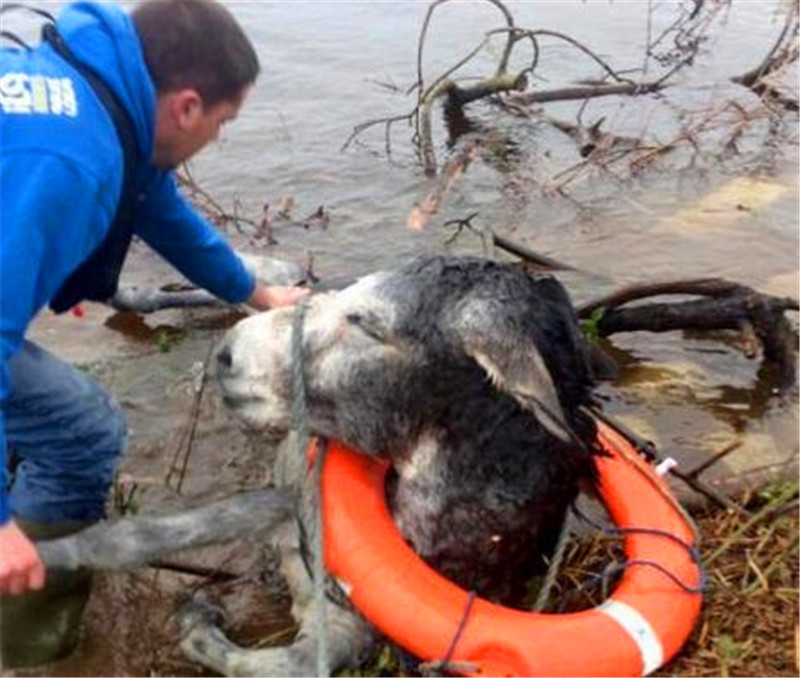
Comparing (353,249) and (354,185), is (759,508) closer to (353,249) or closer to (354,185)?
(353,249)

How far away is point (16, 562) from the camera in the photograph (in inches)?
134

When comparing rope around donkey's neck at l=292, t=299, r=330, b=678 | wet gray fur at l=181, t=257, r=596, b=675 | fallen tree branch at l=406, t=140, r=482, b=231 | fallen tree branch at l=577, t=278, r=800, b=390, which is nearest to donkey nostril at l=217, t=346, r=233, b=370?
wet gray fur at l=181, t=257, r=596, b=675

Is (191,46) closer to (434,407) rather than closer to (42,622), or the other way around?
(434,407)

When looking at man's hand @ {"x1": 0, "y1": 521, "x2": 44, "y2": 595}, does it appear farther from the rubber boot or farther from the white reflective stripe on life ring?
the white reflective stripe on life ring

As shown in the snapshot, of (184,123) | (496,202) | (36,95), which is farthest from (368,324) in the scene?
(496,202)

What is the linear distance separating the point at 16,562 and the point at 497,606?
1573mm

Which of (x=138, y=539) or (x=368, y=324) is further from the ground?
(x=368, y=324)

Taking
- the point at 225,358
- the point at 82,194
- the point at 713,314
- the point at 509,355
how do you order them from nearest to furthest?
1. the point at 82,194
2. the point at 509,355
3. the point at 225,358
4. the point at 713,314

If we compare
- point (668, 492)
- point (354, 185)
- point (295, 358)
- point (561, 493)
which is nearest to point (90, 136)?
point (295, 358)

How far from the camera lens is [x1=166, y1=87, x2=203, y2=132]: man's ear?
3.98 m

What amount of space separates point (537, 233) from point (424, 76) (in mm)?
4035

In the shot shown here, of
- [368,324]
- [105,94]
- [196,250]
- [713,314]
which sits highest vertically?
[105,94]

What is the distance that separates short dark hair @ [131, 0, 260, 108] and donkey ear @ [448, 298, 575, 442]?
116cm

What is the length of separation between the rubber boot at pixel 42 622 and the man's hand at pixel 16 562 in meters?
0.72
